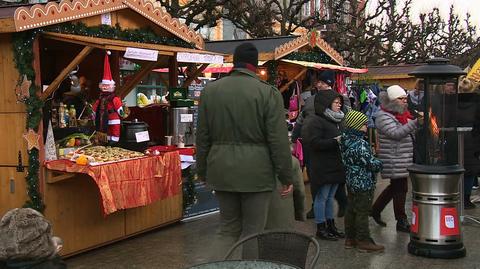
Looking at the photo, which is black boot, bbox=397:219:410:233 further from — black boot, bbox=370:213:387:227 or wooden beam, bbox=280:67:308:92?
wooden beam, bbox=280:67:308:92

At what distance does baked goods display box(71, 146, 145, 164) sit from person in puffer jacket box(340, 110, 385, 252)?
2194mm

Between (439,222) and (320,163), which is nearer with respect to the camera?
(439,222)

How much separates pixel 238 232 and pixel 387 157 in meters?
2.63

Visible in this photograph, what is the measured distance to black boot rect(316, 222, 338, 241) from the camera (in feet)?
20.6

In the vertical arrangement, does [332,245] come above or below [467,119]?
below

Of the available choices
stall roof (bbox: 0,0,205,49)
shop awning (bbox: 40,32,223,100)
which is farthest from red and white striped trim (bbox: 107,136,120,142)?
stall roof (bbox: 0,0,205,49)

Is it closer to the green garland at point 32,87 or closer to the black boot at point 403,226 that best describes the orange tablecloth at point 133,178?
the green garland at point 32,87

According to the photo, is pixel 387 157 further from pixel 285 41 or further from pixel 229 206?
pixel 285 41

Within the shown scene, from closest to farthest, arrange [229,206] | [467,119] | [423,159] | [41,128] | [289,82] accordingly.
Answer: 1. [229,206]
2. [41,128]
3. [423,159]
4. [467,119]
5. [289,82]

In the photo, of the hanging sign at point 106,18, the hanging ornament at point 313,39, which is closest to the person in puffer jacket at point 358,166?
the hanging sign at point 106,18

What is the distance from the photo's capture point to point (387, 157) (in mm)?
6293

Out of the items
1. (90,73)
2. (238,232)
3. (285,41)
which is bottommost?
(238,232)

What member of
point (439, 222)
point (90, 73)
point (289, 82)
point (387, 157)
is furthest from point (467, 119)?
point (90, 73)

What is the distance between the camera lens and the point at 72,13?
5.50 m
